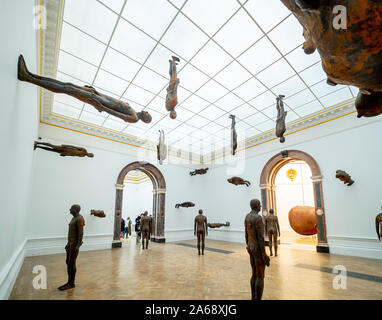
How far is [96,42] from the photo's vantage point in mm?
5188

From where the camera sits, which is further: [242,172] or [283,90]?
[242,172]

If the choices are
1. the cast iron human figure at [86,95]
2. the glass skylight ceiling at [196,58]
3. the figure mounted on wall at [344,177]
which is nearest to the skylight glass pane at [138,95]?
the glass skylight ceiling at [196,58]

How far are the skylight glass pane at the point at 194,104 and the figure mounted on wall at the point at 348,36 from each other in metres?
6.55

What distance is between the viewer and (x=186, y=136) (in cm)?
1086

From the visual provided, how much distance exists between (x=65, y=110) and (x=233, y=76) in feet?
22.2

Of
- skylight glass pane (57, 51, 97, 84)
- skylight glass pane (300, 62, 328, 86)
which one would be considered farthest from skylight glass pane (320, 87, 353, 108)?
skylight glass pane (57, 51, 97, 84)

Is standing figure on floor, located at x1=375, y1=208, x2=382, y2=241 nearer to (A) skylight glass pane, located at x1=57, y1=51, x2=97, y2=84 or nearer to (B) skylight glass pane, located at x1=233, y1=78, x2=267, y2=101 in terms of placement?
(B) skylight glass pane, located at x1=233, y1=78, x2=267, y2=101

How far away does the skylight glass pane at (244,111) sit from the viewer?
815 cm

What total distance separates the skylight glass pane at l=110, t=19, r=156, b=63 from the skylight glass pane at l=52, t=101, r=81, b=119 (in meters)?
4.05

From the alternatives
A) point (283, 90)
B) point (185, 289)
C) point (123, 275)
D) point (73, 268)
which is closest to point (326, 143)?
point (283, 90)

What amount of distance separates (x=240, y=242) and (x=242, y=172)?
380 cm

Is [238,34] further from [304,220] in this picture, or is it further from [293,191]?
[293,191]
